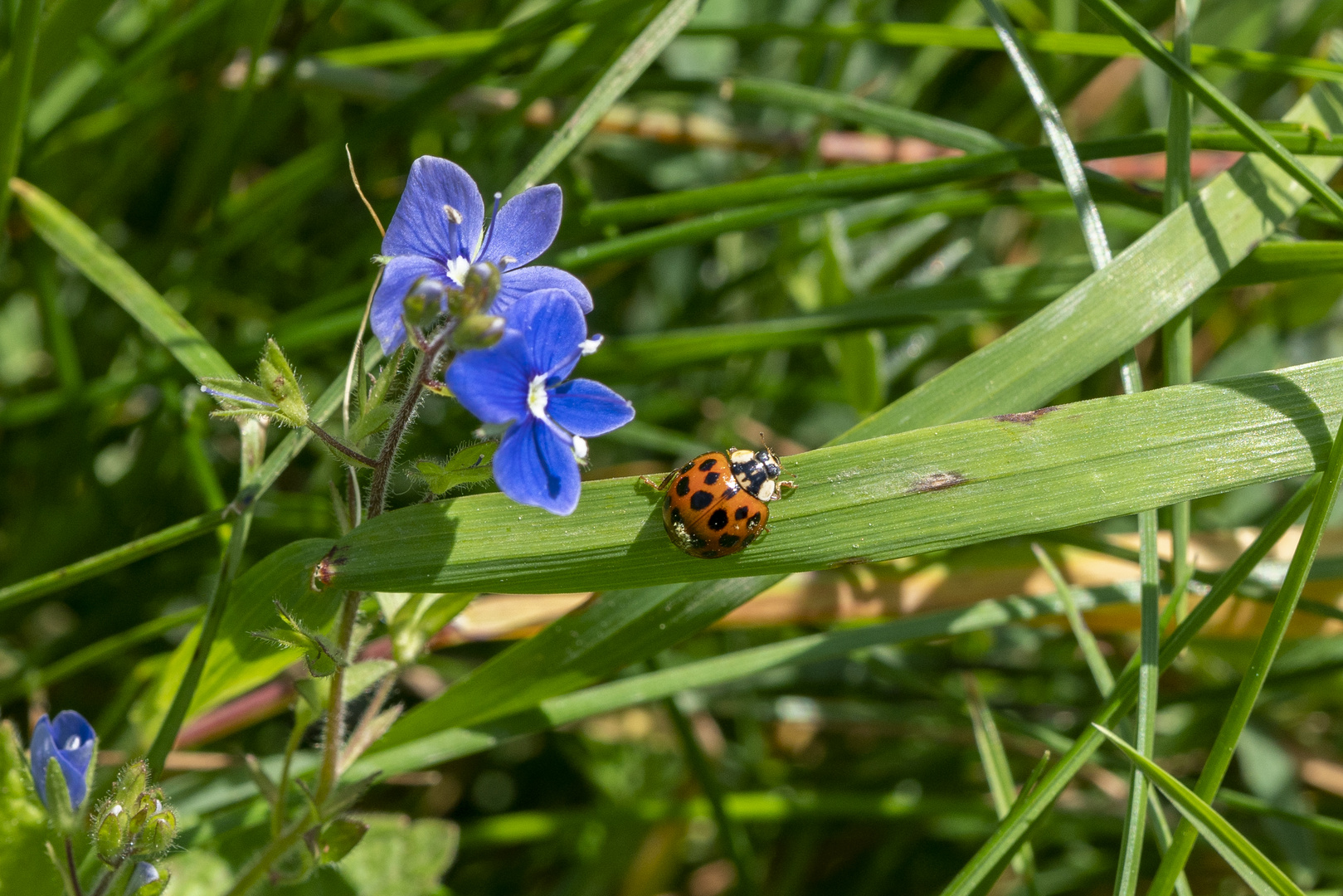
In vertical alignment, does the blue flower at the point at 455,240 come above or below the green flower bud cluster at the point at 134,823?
above

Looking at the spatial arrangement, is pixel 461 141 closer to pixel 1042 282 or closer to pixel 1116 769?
pixel 1042 282

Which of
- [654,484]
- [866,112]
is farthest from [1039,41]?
[654,484]

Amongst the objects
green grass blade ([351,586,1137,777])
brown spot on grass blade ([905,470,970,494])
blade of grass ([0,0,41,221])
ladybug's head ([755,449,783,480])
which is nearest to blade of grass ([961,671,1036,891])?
green grass blade ([351,586,1137,777])

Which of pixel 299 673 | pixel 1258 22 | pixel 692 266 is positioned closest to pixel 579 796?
pixel 299 673

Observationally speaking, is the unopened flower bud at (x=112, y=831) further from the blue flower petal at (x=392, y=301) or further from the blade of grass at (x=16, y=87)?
the blade of grass at (x=16, y=87)

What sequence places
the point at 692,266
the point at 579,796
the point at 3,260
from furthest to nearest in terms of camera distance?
the point at 692,266 → the point at 579,796 → the point at 3,260

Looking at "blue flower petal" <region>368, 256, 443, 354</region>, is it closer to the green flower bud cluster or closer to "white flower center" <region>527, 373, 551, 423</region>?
"white flower center" <region>527, 373, 551, 423</region>

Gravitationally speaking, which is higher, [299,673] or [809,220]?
[809,220]

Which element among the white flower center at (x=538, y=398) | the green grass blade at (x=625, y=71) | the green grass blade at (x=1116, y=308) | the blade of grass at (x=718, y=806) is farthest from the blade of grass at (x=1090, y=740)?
the green grass blade at (x=625, y=71)
